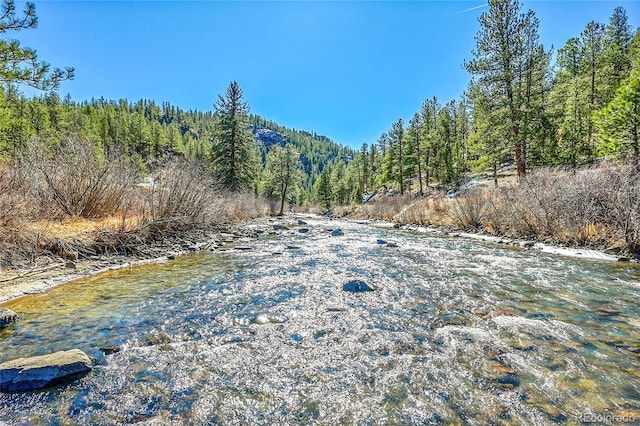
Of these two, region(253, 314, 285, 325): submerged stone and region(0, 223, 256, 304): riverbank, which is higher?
region(0, 223, 256, 304): riverbank

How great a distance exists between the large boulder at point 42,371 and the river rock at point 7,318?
1533 mm

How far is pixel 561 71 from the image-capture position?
134 ft

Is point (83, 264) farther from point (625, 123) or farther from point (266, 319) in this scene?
point (625, 123)

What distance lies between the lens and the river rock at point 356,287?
6.14 metres

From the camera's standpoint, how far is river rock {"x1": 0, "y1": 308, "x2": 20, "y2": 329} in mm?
4109

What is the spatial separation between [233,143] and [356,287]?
1095 inches

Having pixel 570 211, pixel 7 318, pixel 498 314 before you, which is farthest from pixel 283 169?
pixel 498 314

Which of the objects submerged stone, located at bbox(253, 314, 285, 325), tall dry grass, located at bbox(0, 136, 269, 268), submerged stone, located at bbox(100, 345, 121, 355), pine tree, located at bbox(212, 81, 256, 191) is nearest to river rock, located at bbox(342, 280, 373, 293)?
submerged stone, located at bbox(253, 314, 285, 325)

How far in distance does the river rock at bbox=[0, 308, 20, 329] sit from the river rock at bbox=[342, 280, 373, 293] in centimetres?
531

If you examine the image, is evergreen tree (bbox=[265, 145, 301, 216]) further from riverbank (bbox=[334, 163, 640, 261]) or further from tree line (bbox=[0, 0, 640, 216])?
riverbank (bbox=[334, 163, 640, 261])

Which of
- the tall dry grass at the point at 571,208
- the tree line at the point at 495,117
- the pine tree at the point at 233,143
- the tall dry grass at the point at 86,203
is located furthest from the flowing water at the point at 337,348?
the pine tree at the point at 233,143

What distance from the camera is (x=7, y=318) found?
4180 millimetres

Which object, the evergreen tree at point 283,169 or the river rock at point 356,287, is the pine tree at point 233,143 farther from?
the river rock at point 356,287

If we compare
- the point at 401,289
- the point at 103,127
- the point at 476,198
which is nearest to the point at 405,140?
the point at 476,198
